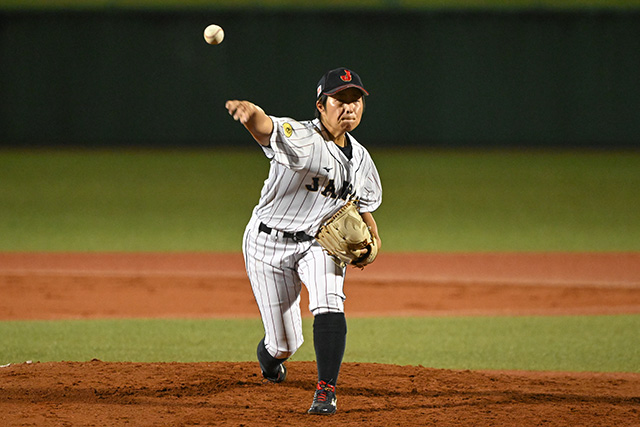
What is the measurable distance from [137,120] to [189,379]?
17343mm

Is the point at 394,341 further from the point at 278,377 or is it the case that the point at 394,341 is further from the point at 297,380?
the point at 278,377

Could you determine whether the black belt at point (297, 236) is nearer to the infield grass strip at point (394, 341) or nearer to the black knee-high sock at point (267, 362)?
the black knee-high sock at point (267, 362)

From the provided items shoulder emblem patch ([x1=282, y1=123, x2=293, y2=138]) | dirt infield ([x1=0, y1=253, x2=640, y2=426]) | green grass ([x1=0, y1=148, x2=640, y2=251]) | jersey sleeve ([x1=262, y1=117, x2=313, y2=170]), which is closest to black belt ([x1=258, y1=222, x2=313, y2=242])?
jersey sleeve ([x1=262, y1=117, x2=313, y2=170])

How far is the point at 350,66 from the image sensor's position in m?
22.0

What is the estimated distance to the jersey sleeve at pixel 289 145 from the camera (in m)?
3.93

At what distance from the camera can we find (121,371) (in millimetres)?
4930

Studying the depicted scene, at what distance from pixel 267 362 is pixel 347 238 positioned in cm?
91

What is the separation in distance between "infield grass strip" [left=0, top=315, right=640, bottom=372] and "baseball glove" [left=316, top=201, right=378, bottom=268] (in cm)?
169

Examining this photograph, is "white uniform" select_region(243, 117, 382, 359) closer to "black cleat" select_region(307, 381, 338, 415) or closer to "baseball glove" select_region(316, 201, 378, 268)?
"baseball glove" select_region(316, 201, 378, 268)

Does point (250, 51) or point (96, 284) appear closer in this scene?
point (96, 284)

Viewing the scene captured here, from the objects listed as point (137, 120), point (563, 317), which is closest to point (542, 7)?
point (137, 120)

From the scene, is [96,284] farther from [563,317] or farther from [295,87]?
[295,87]

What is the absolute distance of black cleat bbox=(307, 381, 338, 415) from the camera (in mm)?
4039

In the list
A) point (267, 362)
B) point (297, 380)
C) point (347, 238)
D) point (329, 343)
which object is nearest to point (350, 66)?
point (297, 380)
